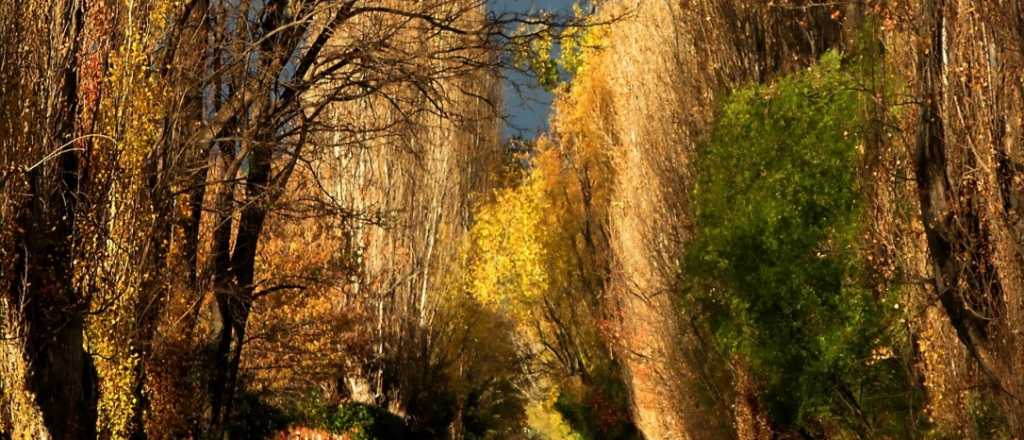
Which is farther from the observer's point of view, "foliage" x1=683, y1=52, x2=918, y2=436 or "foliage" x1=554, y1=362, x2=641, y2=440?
"foliage" x1=554, y1=362, x2=641, y2=440

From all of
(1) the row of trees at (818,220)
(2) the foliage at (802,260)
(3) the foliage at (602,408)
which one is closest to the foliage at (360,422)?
(1) the row of trees at (818,220)

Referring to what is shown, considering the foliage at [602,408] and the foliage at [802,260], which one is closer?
the foliage at [802,260]

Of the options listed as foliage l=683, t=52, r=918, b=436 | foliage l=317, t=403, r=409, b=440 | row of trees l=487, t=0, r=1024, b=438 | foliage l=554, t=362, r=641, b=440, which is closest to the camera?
row of trees l=487, t=0, r=1024, b=438

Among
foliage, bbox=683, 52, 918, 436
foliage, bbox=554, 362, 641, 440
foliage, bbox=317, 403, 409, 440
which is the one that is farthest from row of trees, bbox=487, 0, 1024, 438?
foliage, bbox=317, 403, 409, 440

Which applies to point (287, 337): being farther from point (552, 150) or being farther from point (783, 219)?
point (552, 150)

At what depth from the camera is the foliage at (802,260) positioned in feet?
55.3

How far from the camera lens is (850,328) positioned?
1669cm

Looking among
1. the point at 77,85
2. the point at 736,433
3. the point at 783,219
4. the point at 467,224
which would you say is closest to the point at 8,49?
the point at 77,85

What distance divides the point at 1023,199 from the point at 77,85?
300 inches

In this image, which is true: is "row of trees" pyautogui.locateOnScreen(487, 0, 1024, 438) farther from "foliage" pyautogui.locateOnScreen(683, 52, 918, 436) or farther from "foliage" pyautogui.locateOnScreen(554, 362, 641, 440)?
"foliage" pyautogui.locateOnScreen(554, 362, 641, 440)

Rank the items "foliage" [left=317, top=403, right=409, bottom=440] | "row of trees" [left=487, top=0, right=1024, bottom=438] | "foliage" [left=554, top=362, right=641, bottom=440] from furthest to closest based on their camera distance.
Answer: "foliage" [left=554, top=362, right=641, bottom=440] < "foliage" [left=317, top=403, right=409, bottom=440] < "row of trees" [left=487, top=0, right=1024, bottom=438]

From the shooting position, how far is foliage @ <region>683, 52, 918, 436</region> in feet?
55.3

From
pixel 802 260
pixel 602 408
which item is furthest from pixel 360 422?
pixel 802 260

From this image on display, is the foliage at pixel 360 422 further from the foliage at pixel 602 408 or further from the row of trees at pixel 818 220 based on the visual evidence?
the foliage at pixel 602 408
